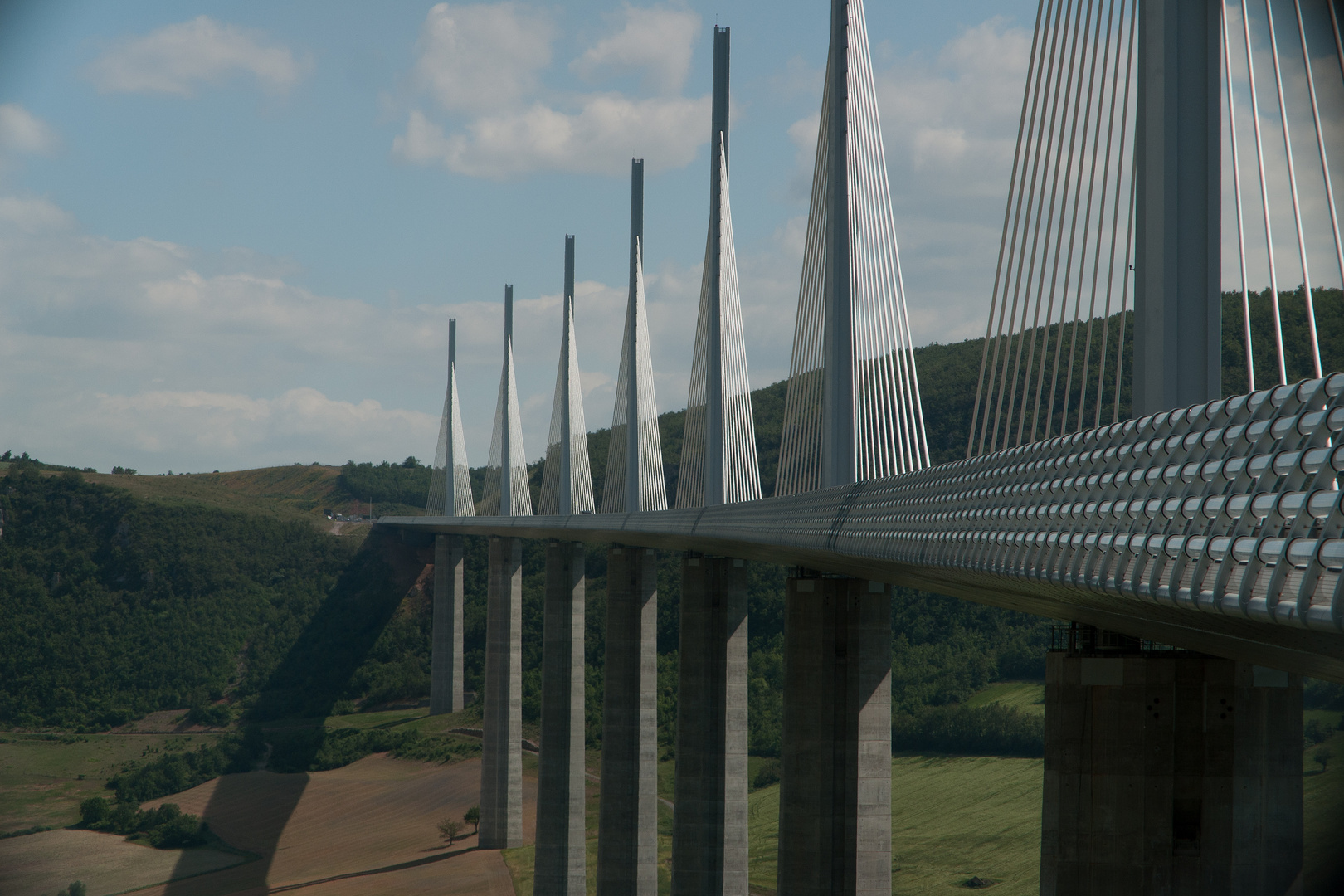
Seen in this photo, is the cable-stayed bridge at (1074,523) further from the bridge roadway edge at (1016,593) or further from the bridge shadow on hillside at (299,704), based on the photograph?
the bridge shadow on hillside at (299,704)

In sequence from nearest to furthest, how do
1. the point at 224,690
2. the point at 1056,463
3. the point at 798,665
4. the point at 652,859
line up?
the point at 1056,463 < the point at 798,665 < the point at 652,859 < the point at 224,690

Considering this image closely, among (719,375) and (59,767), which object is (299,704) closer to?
(59,767)

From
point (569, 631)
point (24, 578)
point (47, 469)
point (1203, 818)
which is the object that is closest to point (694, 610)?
point (569, 631)

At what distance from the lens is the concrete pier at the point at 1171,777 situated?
9.72 metres

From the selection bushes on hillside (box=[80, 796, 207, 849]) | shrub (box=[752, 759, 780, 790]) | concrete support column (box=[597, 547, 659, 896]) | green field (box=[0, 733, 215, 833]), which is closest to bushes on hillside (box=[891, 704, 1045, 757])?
shrub (box=[752, 759, 780, 790])

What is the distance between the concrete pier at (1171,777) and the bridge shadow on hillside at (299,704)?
34294 millimetres

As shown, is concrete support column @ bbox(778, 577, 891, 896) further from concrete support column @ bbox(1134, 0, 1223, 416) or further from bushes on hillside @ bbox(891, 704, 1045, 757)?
bushes on hillside @ bbox(891, 704, 1045, 757)

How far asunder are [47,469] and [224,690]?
22357 mm

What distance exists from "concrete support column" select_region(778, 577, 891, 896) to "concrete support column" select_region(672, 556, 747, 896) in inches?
214

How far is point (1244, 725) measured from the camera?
1001cm

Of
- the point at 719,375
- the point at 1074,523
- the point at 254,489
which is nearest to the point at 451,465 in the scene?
the point at 719,375

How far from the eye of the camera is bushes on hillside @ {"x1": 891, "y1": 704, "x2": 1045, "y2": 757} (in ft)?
151

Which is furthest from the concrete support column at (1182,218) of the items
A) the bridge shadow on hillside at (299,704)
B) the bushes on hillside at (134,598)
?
the bushes on hillside at (134,598)

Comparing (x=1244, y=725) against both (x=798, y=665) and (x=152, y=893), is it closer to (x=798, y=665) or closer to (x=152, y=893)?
(x=798, y=665)
